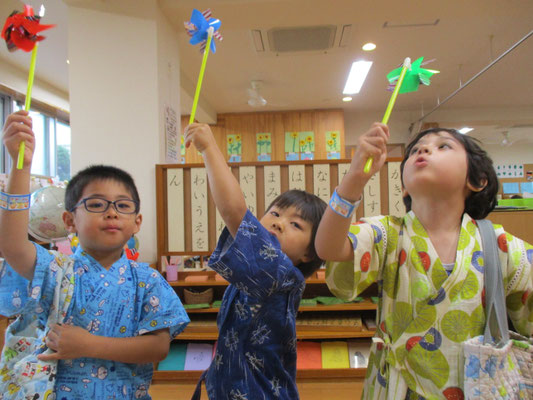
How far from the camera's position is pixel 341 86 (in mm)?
5199

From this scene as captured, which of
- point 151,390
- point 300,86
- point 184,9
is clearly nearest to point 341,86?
point 300,86

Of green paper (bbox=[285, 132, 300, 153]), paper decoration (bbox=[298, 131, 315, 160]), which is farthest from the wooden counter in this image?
green paper (bbox=[285, 132, 300, 153])

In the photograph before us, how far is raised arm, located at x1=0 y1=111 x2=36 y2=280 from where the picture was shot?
0.78 meters

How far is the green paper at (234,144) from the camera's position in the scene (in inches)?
254

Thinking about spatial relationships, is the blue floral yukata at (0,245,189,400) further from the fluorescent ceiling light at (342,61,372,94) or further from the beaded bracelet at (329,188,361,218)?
the fluorescent ceiling light at (342,61,372,94)

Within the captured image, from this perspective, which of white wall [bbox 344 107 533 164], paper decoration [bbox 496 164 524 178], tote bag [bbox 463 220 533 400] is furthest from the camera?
paper decoration [bbox 496 164 524 178]

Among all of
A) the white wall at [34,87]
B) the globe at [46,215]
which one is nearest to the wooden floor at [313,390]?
the globe at [46,215]

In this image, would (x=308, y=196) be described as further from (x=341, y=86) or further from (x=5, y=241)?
(x=341, y=86)

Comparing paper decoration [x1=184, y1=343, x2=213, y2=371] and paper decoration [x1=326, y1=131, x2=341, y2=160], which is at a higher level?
paper decoration [x1=326, y1=131, x2=341, y2=160]

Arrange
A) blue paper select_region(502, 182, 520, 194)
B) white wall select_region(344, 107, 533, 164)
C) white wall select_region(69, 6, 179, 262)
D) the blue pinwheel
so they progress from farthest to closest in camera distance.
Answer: blue paper select_region(502, 182, 520, 194), white wall select_region(344, 107, 533, 164), white wall select_region(69, 6, 179, 262), the blue pinwheel

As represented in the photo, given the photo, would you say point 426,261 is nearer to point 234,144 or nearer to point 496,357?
point 496,357

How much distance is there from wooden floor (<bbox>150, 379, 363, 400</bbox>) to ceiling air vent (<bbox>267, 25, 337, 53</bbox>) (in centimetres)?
290

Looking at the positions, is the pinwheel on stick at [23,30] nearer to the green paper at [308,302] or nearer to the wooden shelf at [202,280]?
the wooden shelf at [202,280]

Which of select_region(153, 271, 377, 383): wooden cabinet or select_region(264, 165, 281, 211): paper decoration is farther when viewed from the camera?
select_region(264, 165, 281, 211): paper decoration
